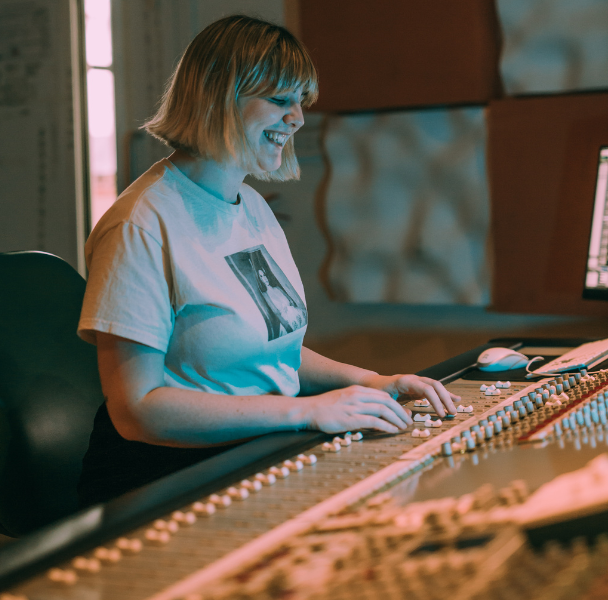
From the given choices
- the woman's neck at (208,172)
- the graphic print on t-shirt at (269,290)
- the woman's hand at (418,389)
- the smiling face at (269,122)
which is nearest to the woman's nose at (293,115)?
the smiling face at (269,122)

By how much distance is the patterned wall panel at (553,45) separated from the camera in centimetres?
202

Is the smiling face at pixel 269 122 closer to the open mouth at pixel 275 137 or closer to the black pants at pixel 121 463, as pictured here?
the open mouth at pixel 275 137

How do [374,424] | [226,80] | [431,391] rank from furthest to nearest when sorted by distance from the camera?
1. [226,80]
2. [431,391]
3. [374,424]

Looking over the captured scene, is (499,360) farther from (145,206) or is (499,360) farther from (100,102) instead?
(100,102)

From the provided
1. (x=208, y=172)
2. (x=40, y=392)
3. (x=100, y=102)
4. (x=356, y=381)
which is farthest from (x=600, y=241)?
(x=100, y=102)

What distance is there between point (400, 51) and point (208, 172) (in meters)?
1.22

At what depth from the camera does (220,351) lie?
1.13m

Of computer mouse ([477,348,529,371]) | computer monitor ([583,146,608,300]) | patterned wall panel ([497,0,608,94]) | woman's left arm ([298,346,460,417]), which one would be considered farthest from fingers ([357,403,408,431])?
patterned wall panel ([497,0,608,94])

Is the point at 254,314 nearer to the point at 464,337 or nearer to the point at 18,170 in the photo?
the point at 464,337

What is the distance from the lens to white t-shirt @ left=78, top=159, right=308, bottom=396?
104cm

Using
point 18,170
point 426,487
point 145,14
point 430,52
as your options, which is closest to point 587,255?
point 430,52

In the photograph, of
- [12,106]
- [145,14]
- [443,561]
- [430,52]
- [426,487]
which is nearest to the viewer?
[443,561]

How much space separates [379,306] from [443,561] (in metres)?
1.98

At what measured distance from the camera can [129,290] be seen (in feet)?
3.40
